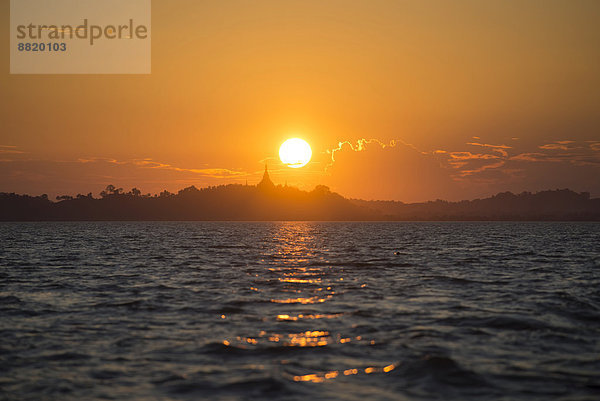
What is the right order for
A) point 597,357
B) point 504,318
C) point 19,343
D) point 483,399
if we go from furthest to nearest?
point 504,318, point 19,343, point 597,357, point 483,399

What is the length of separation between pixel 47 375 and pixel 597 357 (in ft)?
45.2

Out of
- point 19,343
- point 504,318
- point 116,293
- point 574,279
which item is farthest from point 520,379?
point 574,279

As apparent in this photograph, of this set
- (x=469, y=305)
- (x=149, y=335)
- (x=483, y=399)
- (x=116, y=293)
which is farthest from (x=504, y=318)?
(x=116, y=293)

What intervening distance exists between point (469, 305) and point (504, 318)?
117 inches

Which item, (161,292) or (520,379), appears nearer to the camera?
(520,379)

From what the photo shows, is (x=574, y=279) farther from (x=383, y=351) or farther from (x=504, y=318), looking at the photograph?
(x=383, y=351)

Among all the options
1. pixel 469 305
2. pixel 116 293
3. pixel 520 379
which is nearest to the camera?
pixel 520 379

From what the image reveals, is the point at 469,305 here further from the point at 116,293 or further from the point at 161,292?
the point at 116,293

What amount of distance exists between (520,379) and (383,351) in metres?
3.70

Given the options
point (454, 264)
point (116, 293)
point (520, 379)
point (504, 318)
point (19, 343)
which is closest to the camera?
point (520, 379)

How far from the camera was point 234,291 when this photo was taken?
28.0m

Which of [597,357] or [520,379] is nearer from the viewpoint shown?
[520,379]

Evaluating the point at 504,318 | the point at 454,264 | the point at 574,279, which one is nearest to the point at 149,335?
the point at 504,318

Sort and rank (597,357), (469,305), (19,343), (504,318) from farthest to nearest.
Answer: (469,305), (504,318), (19,343), (597,357)
